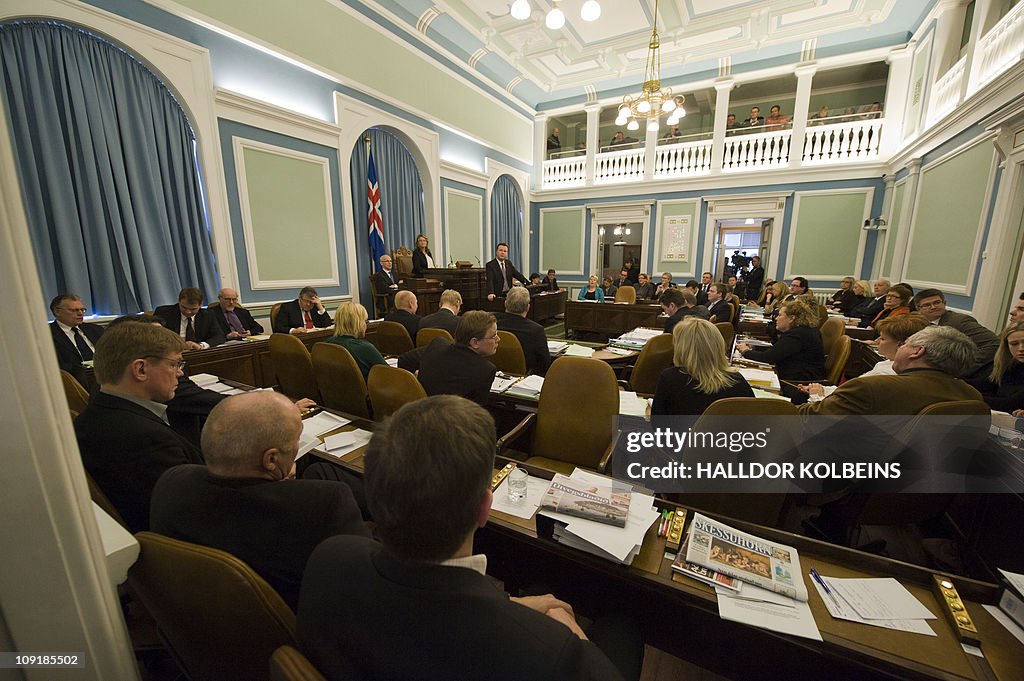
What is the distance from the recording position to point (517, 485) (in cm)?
141

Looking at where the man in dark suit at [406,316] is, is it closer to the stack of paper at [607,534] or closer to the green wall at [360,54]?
the stack of paper at [607,534]

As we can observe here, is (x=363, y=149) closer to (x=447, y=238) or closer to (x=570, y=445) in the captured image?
(x=447, y=238)

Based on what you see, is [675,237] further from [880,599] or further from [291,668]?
[291,668]

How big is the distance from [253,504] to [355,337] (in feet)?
6.73

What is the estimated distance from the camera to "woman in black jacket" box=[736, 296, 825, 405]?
9.98 feet

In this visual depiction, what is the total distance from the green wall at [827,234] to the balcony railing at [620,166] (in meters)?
3.41

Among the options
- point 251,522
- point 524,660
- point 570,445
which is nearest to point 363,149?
point 570,445

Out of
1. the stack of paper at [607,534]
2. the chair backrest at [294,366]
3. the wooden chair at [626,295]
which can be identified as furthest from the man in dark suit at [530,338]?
the wooden chair at [626,295]

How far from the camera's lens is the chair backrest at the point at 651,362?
300 cm

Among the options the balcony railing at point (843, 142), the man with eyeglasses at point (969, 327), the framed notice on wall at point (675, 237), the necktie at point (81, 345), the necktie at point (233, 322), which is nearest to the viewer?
the man with eyeglasses at point (969, 327)

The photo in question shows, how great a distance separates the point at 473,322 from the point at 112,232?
13.4 ft

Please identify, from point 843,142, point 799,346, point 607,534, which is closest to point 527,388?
point 607,534

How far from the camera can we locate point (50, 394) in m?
0.64

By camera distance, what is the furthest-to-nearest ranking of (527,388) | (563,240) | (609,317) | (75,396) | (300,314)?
(563,240)
(609,317)
(300,314)
(527,388)
(75,396)
